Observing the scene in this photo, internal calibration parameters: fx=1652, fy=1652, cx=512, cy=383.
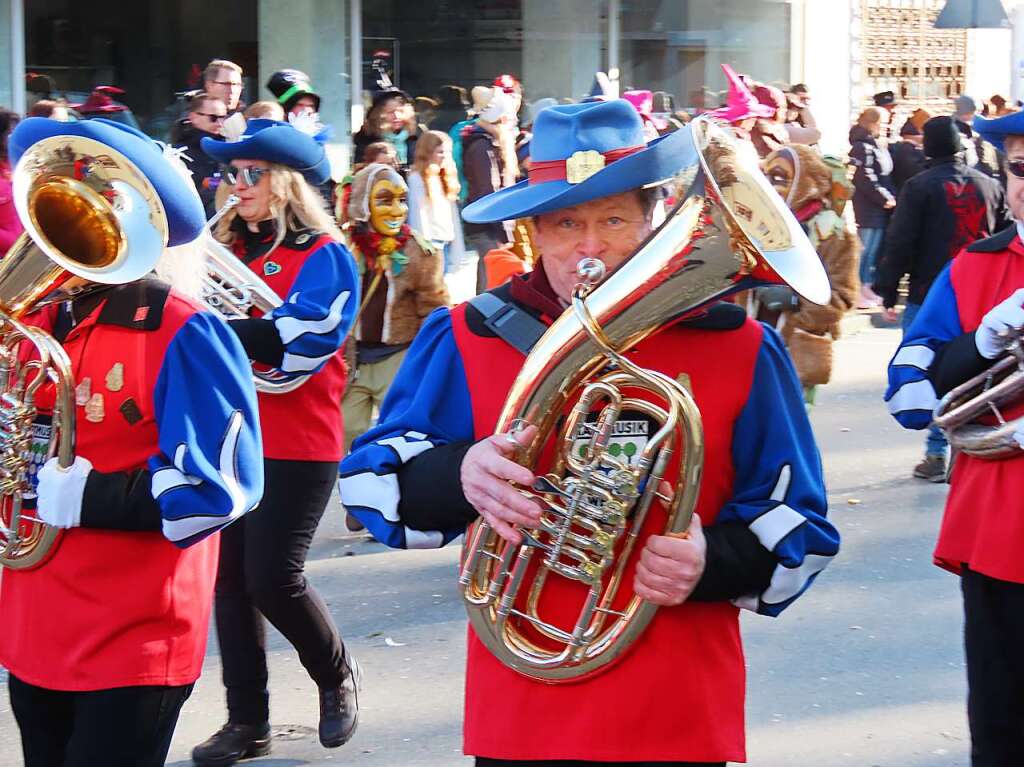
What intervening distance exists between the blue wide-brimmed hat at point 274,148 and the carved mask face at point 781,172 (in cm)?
355

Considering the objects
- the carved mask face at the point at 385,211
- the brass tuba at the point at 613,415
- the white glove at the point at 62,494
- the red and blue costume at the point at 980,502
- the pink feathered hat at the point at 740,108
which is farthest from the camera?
the pink feathered hat at the point at 740,108

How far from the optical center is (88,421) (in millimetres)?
3104

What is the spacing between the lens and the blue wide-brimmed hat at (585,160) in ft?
8.58

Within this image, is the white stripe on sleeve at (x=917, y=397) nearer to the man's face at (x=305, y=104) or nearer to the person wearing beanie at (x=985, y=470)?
the person wearing beanie at (x=985, y=470)

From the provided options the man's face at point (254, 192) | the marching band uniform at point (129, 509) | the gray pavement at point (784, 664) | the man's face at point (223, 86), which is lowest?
the gray pavement at point (784, 664)

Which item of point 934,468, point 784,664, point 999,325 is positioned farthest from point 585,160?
point 934,468

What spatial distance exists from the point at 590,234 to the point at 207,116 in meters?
7.14

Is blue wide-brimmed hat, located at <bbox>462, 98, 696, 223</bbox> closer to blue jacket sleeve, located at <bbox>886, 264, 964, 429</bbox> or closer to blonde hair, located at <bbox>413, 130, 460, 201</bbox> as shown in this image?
blue jacket sleeve, located at <bbox>886, 264, 964, 429</bbox>

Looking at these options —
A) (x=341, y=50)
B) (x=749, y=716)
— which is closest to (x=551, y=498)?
(x=749, y=716)

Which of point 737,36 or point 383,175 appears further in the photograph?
point 737,36

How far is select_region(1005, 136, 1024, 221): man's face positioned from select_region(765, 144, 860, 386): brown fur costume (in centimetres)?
399

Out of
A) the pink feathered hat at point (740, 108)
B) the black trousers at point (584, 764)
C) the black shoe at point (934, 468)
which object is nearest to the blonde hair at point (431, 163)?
the pink feathered hat at point (740, 108)

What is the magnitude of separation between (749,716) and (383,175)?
3.37 m

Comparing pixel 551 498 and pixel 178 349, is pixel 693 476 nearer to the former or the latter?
pixel 551 498
